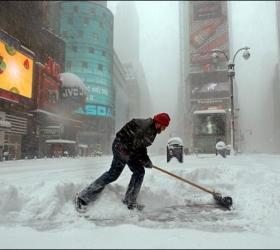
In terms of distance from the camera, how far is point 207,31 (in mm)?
127562

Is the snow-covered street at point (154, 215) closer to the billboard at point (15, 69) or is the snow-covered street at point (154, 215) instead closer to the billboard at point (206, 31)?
the billboard at point (15, 69)

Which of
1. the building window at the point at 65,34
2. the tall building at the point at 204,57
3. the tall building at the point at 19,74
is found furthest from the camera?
the tall building at the point at 204,57

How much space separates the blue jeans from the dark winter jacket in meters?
0.09

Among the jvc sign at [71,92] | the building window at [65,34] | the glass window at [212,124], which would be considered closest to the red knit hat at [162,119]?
the glass window at [212,124]

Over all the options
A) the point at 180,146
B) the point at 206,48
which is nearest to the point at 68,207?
the point at 180,146

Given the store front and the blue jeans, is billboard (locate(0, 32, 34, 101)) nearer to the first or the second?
the store front

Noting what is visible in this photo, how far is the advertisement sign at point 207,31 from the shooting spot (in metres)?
126

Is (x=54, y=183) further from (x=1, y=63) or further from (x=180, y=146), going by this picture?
(x=1, y=63)

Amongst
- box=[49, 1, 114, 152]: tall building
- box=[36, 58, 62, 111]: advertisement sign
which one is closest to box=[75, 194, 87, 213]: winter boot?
box=[36, 58, 62, 111]: advertisement sign

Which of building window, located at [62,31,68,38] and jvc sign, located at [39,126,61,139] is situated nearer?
jvc sign, located at [39,126,61,139]

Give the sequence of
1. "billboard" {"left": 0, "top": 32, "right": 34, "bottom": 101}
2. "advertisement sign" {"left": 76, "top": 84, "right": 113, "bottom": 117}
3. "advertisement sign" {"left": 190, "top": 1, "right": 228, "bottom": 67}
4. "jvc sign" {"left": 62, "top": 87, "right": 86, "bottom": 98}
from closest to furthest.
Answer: "billboard" {"left": 0, "top": 32, "right": 34, "bottom": 101}
"jvc sign" {"left": 62, "top": 87, "right": 86, "bottom": 98}
"advertisement sign" {"left": 76, "top": 84, "right": 113, "bottom": 117}
"advertisement sign" {"left": 190, "top": 1, "right": 228, "bottom": 67}

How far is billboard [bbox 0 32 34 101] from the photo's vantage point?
29969 millimetres

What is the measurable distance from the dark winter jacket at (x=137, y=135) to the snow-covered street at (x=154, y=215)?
34.2 inches

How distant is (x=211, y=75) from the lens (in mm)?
120375
